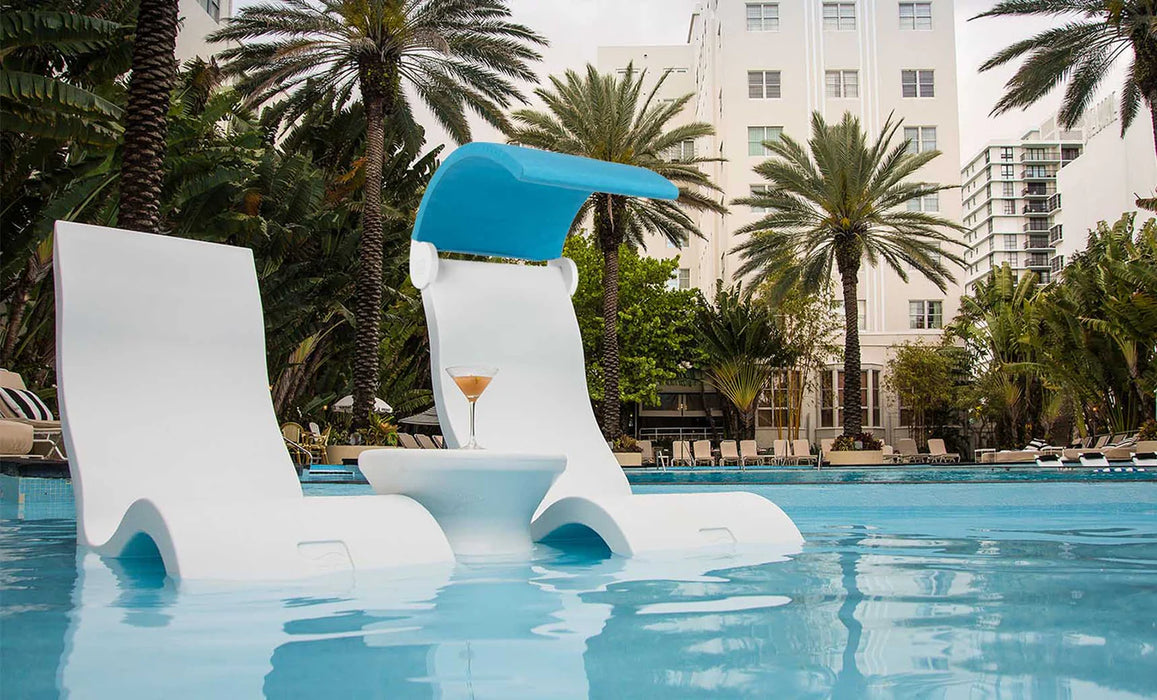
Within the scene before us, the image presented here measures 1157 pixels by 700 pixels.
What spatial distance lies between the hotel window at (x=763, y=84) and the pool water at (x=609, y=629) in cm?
3862

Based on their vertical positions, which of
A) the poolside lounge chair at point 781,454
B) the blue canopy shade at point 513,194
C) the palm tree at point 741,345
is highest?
the palm tree at point 741,345

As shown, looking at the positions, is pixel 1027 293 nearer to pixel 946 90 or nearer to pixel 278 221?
pixel 946 90

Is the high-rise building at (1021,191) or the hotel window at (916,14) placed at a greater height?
the high-rise building at (1021,191)

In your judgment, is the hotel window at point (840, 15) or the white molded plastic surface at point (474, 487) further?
the hotel window at point (840, 15)

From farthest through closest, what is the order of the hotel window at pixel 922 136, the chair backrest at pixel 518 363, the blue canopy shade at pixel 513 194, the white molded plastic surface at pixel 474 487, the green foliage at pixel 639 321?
the hotel window at pixel 922 136
the green foliage at pixel 639 321
the chair backrest at pixel 518 363
the blue canopy shade at pixel 513 194
the white molded plastic surface at pixel 474 487

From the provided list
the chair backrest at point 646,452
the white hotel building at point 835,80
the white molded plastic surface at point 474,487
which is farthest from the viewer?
the white hotel building at point 835,80

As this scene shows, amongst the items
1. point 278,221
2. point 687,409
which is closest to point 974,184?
point 687,409

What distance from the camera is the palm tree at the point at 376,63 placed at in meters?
19.4

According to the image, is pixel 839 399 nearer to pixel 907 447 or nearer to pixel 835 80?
pixel 907 447

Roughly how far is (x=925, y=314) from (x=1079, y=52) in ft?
64.3

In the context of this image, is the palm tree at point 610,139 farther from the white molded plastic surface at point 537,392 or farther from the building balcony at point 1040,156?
the building balcony at point 1040,156

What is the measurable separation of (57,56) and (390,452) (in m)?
13.4

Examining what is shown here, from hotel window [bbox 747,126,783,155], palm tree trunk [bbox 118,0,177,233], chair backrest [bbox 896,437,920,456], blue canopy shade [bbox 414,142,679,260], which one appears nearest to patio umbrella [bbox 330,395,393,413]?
palm tree trunk [bbox 118,0,177,233]

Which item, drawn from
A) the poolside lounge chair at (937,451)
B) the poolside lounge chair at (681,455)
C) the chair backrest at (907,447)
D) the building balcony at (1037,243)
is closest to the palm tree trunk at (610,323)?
the poolside lounge chair at (681,455)
